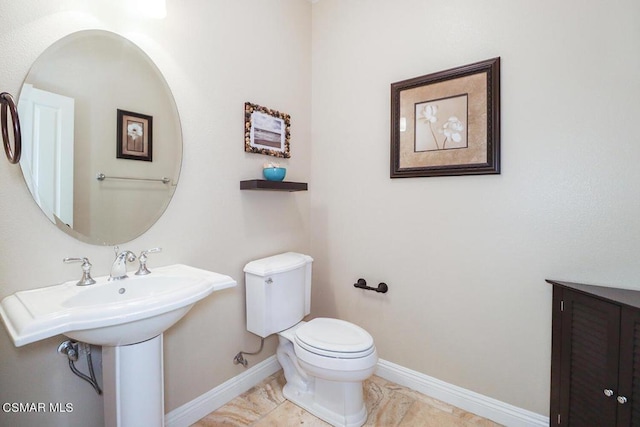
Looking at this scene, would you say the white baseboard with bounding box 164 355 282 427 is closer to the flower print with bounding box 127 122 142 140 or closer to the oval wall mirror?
the oval wall mirror

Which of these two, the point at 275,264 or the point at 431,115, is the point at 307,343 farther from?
the point at 431,115

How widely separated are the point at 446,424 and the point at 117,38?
251cm

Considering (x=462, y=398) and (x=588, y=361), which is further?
(x=462, y=398)

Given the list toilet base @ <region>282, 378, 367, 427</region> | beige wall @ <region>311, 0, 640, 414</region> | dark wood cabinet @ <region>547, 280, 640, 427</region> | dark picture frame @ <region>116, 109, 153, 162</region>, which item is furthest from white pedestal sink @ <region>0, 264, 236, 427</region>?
dark wood cabinet @ <region>547, 280, 640, 427</region>

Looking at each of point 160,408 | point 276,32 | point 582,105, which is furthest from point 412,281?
point 276,32

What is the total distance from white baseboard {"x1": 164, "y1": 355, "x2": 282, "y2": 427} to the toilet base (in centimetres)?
38

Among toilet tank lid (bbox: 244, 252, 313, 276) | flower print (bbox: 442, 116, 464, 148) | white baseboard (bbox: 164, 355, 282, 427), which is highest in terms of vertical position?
flower print (bbox: 442, 116, 464, 148)

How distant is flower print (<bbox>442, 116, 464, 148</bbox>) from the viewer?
1725mm

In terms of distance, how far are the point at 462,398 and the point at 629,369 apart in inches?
33.1

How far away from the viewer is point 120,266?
4.15 feet

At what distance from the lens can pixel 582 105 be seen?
4.62 feet

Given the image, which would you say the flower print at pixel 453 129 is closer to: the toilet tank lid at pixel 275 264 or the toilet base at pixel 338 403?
the toilet tank lid at pixel 275 264

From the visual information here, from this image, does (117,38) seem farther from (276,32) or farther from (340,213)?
(340,213)

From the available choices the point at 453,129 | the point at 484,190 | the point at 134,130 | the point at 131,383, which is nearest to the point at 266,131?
the point at 134,130
